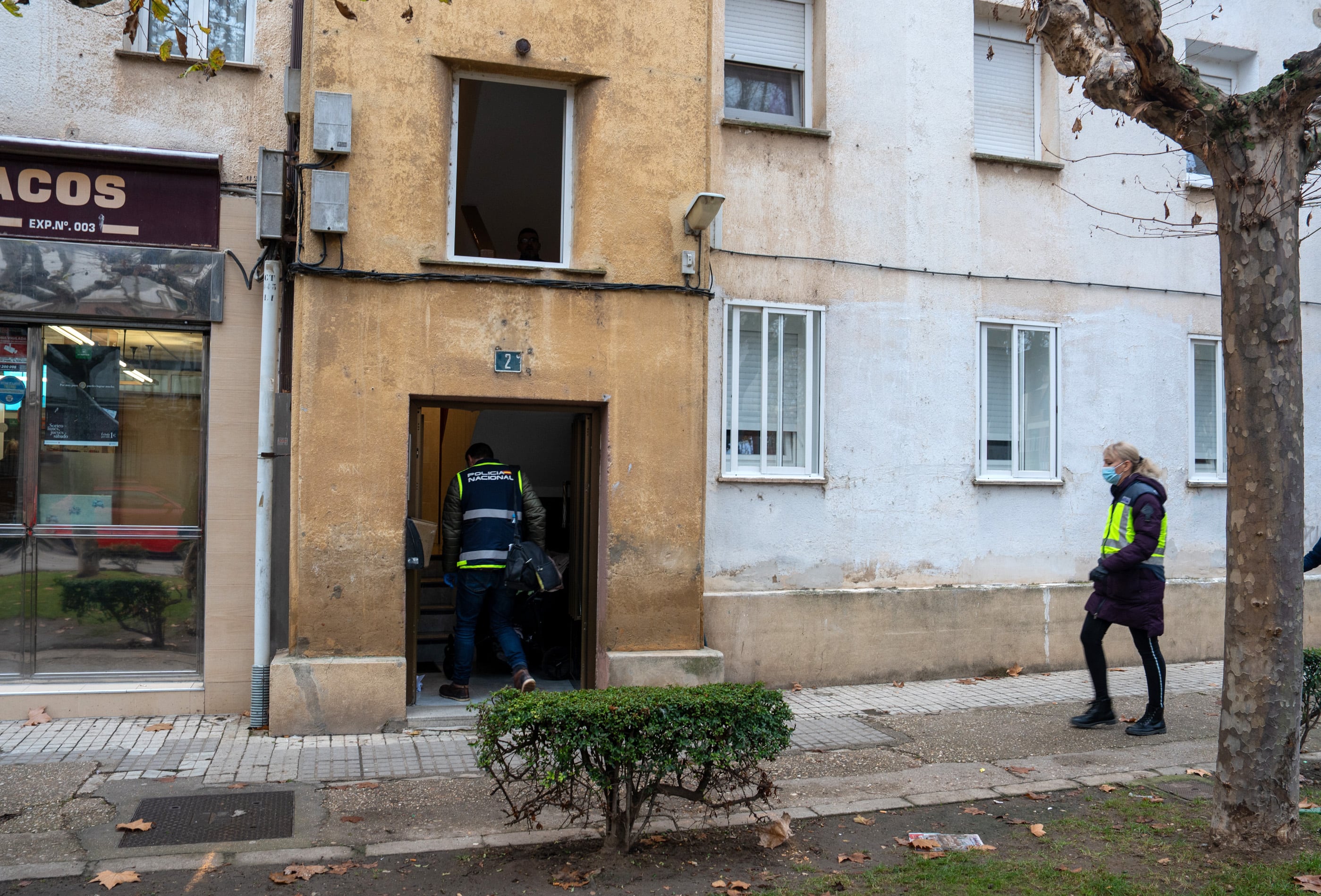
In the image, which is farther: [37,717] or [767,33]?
[767,33]

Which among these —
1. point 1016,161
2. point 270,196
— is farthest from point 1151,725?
point 270,196

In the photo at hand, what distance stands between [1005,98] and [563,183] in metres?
4.66

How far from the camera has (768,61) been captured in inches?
373

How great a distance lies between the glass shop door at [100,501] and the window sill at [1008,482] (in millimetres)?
6537

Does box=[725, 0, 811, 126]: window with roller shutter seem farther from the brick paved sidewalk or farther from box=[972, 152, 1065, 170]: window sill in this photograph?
the brick paved sidewalk

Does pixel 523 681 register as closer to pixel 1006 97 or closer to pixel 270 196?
A: pixel 270 196

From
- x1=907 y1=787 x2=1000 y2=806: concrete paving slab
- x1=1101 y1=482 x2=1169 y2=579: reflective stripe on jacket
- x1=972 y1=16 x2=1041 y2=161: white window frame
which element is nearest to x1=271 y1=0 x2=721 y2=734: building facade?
x1=907 y1=787 x2=1000 y2=806: concrete paving slab

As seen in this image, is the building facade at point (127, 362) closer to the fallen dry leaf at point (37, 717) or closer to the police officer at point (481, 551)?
the fallen dry leaf at point (37, 717)

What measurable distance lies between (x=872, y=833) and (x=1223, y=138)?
12.4 ft

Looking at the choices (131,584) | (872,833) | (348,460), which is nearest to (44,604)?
(131,584)

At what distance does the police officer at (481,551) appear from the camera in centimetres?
799

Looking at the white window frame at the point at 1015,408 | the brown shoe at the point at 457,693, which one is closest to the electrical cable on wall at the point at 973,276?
the white window frame at the point at 1015,408

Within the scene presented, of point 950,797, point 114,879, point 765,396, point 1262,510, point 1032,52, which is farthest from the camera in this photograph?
point 1032,52

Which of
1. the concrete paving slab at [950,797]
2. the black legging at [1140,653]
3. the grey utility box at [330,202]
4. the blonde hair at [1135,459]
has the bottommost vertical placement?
the concrete paving slab at [950,797]
